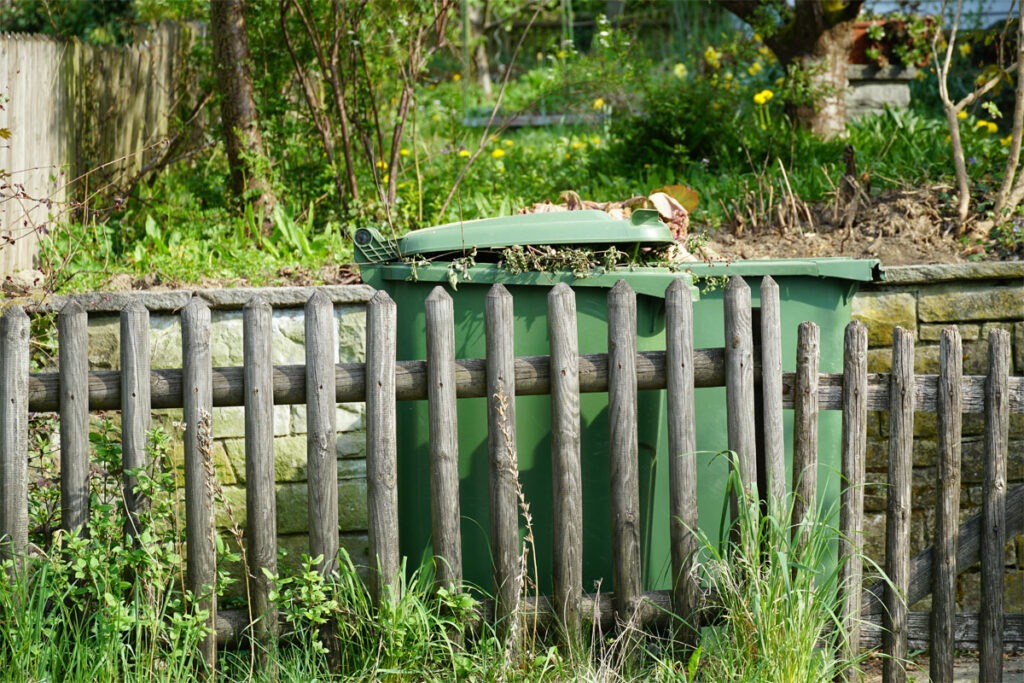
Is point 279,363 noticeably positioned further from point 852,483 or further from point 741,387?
point 852,483

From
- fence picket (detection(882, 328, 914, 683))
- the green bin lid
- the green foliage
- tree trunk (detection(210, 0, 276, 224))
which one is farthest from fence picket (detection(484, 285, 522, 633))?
the green foliage

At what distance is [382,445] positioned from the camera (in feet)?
9.16

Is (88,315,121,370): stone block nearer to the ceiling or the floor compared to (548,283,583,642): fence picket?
nearer to the ceiling

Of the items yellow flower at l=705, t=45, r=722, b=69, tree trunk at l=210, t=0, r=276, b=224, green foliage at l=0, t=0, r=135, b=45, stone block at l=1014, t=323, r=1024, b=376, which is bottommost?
stone block at l=1014, t=323, r=1024, b=376

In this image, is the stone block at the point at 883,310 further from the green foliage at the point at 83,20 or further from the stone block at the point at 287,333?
the green foliage at the point at 83,20

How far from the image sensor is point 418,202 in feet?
16.3

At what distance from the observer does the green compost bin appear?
9.58 ft

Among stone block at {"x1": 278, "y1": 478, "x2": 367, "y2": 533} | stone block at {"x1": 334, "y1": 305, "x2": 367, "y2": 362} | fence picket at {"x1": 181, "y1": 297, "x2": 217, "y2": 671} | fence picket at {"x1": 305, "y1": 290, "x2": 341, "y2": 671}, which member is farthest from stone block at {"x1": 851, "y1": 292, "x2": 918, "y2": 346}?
fence picket at {"x1": 181, "y1": 297, "x2": 217, "y2": 671}

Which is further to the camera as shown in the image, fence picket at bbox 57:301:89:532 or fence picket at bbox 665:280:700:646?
fence picket at bbox 665:280:700:646

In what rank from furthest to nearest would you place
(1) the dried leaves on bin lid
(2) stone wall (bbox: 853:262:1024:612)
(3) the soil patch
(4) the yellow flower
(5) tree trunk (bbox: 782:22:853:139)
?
(4) the yellow flower → (5) tree trunk (bbox: 782:22:853:139) → (3) the soil patch → (2) stone wall (bbox: 853:262:1024:612) → (1) the dried leaves on bin lid

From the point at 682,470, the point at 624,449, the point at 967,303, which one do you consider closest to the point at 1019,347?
the point at 967,303

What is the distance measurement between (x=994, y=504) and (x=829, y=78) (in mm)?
3812

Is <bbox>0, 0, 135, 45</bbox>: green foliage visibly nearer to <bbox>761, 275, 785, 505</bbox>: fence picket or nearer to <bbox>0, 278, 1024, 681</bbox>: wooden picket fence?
<bbox>0, 278, 1024, 681</bbox>: wooden picket fence

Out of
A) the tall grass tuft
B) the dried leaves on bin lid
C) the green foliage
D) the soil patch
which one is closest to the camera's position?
the tall grass tuft
